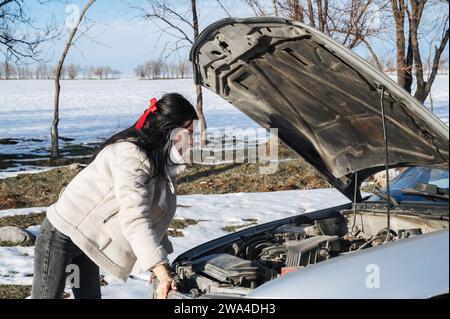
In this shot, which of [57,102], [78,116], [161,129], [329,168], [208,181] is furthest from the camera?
[78,116]

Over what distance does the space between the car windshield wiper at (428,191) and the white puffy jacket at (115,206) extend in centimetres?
196

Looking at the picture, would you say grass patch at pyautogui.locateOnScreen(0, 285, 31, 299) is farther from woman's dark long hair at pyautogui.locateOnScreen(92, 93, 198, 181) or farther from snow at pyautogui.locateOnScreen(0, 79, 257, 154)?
snow at pyautogui.locateOnScreen(0, 79, 257, 154)

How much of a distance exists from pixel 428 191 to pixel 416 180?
0.24 metres

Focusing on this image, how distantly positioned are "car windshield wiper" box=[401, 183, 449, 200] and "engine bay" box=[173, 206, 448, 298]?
0.29 m

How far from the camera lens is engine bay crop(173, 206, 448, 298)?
11.0 feet

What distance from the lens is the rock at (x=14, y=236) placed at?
23.8ft

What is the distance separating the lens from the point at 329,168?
467 cm

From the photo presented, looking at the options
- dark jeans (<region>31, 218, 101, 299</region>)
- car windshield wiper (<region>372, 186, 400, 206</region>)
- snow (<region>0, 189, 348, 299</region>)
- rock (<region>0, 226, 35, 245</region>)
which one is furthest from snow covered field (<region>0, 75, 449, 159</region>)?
dark jeans (<region>31, 218, 101, 299</region>)

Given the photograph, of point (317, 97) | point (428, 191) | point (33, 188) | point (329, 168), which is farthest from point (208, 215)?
→ point (317, 97)

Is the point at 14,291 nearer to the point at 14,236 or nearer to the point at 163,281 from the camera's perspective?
the point at 14,236

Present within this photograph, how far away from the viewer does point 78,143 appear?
21.7 meters
